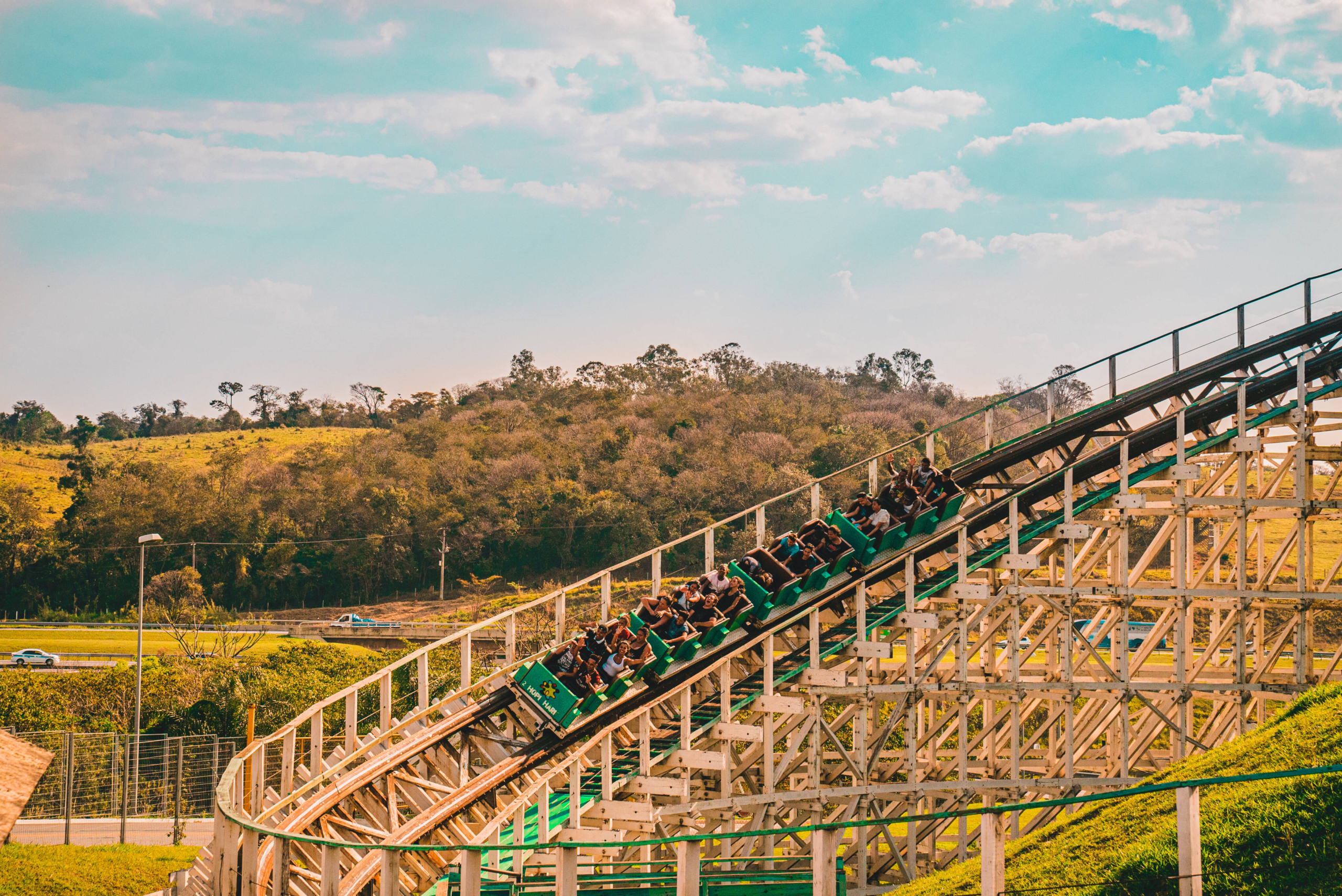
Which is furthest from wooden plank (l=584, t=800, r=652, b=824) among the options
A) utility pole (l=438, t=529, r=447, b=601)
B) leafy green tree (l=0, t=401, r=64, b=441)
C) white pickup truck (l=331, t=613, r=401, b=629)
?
leafy green tree (l=0, t=401, r=64, b=441)

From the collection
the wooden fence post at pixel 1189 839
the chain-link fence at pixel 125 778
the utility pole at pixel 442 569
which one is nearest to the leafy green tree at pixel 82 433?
the utility pole at pixel 442 569

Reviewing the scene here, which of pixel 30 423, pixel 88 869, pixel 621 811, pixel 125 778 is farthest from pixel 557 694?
pixel 30 423

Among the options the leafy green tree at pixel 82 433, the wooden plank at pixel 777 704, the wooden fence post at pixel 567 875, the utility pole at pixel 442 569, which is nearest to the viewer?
the wooden fence post at pixel 567 875

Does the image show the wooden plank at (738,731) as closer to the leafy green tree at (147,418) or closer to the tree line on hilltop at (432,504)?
the tree line on hilltop at (432,504)

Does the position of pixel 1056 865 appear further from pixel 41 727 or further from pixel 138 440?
pixel 138 440

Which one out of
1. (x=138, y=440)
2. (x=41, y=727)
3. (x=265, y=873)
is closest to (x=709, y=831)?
(x=265, y=873)

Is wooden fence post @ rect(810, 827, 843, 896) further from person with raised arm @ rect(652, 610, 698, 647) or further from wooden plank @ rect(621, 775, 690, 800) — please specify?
person with raised arm @ rect(652, 610, 698, 647)
